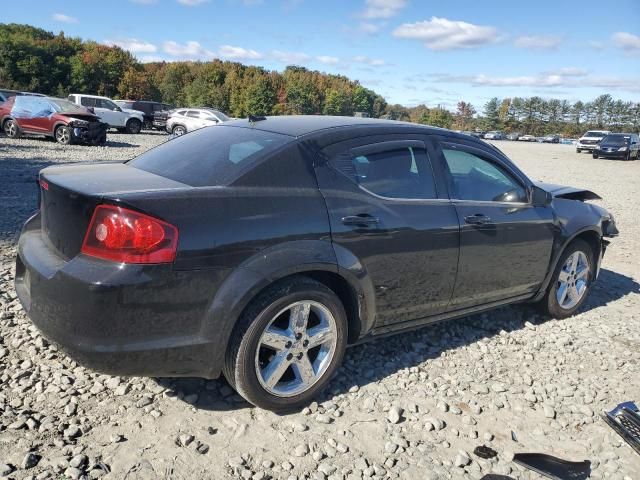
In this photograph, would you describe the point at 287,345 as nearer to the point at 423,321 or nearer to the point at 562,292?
the point at 423,321

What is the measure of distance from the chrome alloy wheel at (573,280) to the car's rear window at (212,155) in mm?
3009

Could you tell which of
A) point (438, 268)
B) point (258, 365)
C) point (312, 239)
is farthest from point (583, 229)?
point (258, 365)

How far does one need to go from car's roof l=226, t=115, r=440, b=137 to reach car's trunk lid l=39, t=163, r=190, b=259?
0.83m

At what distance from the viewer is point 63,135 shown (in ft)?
57.3

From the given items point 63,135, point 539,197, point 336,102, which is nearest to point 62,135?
point 63,135

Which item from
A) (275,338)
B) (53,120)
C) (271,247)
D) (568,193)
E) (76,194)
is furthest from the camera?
(53,120)

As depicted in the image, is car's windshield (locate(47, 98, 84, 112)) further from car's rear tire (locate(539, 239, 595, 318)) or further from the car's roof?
car's rear tire (locate(539, 239, 595, 318))

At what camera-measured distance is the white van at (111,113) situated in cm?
2584

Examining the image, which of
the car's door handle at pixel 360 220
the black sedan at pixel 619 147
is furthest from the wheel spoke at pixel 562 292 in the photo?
the black sedan at pixel 619 147

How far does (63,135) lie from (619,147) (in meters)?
29.3

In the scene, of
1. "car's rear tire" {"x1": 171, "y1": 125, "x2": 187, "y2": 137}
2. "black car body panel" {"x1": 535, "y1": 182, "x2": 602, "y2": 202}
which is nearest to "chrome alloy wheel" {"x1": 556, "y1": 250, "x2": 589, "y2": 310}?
"black car body panel" {"x1": 535, "y1": 182, "x2": 602, "y2": 202}

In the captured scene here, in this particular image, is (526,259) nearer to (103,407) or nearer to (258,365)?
(258,365)

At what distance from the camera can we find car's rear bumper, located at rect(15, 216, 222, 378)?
239cm

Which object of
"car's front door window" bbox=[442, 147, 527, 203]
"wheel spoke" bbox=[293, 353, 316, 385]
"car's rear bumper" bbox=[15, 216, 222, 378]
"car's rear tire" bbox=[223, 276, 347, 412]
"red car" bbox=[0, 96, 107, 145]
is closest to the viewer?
"car's rear bumper" bbox=[15, 216, 222, 378]
